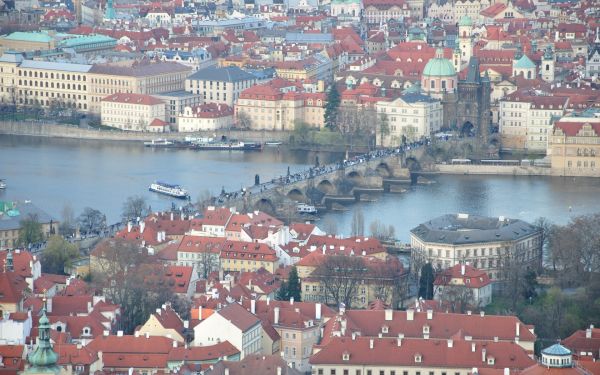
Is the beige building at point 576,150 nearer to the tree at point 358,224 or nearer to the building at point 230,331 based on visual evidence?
the tree at point 358,224

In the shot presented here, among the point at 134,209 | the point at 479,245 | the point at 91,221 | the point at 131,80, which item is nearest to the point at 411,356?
the point at 479,245

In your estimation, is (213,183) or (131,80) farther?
(131,80)

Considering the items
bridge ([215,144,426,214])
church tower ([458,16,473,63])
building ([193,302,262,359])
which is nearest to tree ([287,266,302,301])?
building ([193,302,262,359])

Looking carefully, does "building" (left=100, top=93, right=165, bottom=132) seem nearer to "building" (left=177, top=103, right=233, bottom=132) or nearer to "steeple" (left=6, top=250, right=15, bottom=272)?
"building" (left=177, top=103, right=233, bottom=132)

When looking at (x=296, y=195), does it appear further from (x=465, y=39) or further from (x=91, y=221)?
(x=465, y=39)

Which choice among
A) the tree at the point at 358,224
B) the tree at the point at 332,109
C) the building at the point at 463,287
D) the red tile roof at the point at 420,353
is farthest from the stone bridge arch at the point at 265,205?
the red tile roof at the point at 420,353

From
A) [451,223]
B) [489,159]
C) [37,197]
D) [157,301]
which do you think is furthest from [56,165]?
[157,301]

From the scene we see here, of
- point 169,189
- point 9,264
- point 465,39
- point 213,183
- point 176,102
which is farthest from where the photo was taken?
point 465,39
